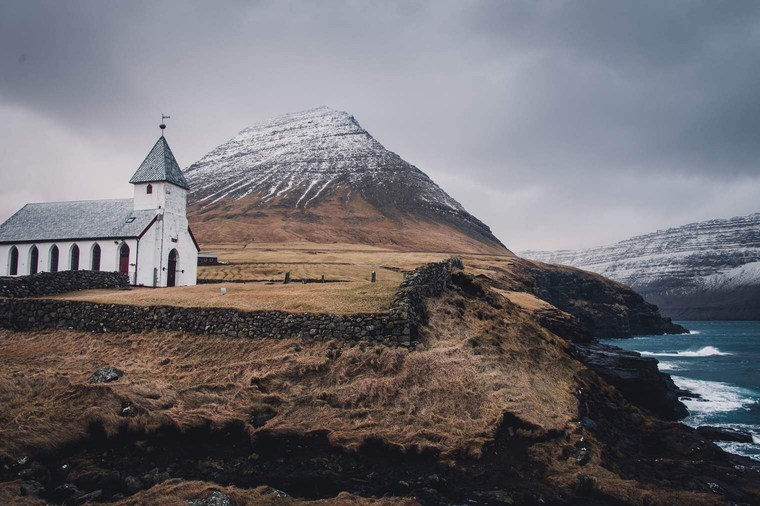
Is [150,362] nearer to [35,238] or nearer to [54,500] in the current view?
[54,500]

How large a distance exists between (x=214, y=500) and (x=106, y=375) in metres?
10.3

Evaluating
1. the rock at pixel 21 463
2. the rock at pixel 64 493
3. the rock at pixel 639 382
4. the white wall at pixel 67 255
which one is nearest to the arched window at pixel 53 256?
the white wall at pixel 67 255

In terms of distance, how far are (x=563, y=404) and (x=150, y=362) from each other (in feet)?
59.5

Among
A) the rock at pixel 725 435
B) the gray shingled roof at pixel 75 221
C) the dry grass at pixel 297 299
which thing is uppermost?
the gray shingled roof at pixel 75 221

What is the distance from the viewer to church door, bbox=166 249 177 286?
153 feet

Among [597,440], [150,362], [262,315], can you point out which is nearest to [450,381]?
[597,440]

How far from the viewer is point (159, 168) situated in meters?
46.0

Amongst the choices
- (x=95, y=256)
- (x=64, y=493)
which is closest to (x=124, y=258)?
(x=95, y=256)

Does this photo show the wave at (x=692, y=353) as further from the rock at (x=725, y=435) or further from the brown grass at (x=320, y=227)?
the brown grass at (x=320, y=227)

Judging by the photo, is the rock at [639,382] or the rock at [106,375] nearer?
the rock at [106,375]

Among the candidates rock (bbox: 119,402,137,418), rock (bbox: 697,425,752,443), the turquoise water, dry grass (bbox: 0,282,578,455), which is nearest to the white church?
dry grass (bbox: 0,282,578,455)

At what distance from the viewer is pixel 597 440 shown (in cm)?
1905

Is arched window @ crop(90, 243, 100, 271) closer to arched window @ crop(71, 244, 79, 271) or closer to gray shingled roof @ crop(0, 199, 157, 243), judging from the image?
gray shingled roof @ crop(0, 199, 157, 243)

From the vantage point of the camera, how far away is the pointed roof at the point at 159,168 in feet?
150
